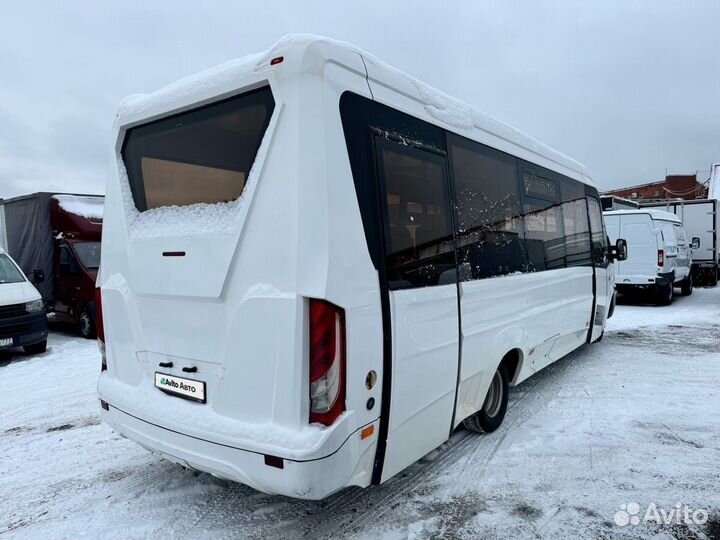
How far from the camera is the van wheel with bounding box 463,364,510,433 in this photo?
4305 mm

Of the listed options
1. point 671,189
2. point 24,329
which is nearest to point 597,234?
point 24,329

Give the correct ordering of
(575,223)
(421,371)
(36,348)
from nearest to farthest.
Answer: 1. (421,371)
2. (575,223)
3. (36,348)

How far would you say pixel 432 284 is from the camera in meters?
3.19

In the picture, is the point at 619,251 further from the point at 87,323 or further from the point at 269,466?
the point at 87,323

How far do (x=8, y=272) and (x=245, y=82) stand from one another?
26.7ft

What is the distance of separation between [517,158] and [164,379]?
3612 millimetres

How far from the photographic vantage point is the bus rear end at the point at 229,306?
97.4 inches

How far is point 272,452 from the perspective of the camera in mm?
2479

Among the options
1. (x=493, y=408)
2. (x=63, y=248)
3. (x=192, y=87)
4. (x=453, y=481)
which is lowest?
(x=453, y=481)

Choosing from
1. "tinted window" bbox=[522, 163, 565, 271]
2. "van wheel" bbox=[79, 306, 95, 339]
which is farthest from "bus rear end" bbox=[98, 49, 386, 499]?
"van wheel" bbox=[79, 306, 95, 339]

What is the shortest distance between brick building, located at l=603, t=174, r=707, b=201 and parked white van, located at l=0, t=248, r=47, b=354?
38.1m

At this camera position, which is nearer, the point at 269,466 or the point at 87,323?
the point at 269,466

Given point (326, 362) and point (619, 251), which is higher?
point (619, 251)

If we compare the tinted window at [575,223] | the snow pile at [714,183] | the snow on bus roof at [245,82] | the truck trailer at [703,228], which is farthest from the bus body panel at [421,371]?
the snow pile at [714,183]
